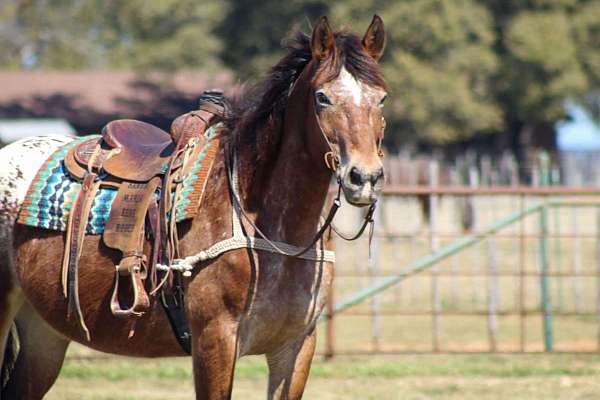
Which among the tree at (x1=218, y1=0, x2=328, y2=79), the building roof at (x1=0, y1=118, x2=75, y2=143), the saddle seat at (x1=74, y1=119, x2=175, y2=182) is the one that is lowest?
the saddle seat at (x1=74, y1=119, x2=175, y2=182)

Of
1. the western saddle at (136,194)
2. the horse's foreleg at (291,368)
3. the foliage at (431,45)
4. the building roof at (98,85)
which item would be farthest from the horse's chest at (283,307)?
→ the building roof at (98,85)

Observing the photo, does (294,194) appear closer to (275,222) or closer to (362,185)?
(275,222)

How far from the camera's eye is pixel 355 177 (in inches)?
134

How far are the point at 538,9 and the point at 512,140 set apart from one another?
618 cm

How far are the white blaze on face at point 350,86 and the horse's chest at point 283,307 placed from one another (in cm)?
70

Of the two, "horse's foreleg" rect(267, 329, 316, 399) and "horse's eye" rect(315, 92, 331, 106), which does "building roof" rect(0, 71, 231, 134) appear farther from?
"horse's eye" rect(315, 92, 331, 106)

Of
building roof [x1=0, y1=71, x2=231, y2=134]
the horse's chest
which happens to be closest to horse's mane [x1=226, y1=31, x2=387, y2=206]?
the horse's chest

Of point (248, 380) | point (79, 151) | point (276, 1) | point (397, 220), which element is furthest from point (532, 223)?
point (79, 151)

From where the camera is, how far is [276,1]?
28203mm

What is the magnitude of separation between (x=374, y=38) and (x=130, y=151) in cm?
122

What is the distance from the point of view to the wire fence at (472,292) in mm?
8586

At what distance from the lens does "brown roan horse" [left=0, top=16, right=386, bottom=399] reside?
11.9 ft

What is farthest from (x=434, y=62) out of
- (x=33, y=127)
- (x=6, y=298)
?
(x=6, y=298)

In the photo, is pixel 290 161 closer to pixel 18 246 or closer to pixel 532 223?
pixel 18 246
